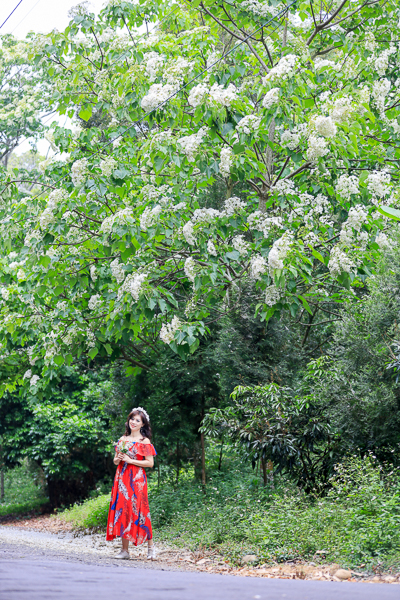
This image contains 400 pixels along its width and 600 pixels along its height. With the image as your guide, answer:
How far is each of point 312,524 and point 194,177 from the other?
12.9ft

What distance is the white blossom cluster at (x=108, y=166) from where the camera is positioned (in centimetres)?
648

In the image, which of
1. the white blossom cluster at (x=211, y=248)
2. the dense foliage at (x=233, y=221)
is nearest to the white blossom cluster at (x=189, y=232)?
the dense foliage at (x=233, y=221)

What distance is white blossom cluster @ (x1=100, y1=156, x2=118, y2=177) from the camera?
6484 mm

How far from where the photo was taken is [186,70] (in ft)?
22.1

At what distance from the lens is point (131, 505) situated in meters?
5.54

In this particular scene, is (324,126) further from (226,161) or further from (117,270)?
(117,270)

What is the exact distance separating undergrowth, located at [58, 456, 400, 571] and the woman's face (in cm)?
142

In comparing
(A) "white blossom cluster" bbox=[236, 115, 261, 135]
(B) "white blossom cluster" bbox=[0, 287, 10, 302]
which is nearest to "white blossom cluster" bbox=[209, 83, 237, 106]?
(A) "white blossom cluster" bbox=[236, 115, 261, 135]

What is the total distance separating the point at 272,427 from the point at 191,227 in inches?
104

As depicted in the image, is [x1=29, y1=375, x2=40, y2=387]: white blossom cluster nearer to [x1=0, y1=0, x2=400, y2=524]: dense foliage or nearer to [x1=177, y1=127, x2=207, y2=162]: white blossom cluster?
[x1=0, y1=0, x2=400, y2=524]: dense foliage

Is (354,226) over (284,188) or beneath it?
beneath

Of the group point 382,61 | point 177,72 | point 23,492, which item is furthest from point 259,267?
point 23,492

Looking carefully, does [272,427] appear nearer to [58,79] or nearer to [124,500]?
[124,500]

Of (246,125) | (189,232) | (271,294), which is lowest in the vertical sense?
(271,294)
